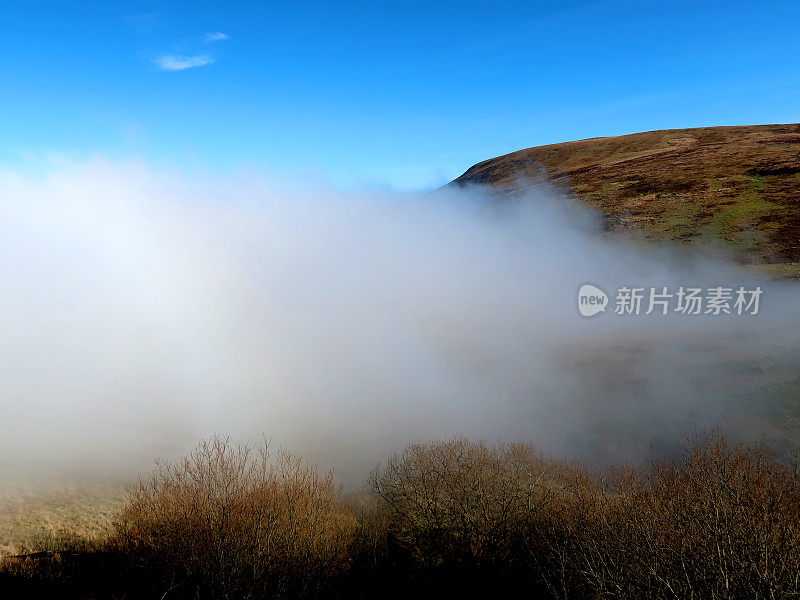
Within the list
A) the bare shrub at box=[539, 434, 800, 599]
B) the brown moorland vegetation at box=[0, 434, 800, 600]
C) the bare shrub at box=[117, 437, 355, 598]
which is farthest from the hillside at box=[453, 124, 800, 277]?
the bare shrub at box=[117, 437, 355, 598]

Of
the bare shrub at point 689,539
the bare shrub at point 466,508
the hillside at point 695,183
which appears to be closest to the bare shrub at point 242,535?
the bare shrub at point 466,508

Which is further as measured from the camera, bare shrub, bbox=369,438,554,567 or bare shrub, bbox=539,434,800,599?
bare shrub, bbox=369,438,554,567

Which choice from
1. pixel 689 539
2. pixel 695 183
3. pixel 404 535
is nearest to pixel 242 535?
pixel 404 535

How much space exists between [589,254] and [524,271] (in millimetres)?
9783

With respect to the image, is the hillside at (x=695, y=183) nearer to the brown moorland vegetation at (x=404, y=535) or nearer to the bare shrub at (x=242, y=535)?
the brown moorland vegetation at (x=404, y=535)

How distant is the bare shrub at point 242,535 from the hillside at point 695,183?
5744cm

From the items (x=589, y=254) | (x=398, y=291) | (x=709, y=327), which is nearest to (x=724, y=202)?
(x=589, y=254)

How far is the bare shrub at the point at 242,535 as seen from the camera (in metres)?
16.6

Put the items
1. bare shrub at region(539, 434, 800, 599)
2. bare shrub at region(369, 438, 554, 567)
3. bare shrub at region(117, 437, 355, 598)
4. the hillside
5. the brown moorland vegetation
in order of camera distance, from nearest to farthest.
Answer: bare shrub at region(539, 434, 800, 599) < the brown moorland vegetation < bare shrub at region(117, 437, 355, 598) < bare shrub at region(369, 438, 554, 567) < the hillside

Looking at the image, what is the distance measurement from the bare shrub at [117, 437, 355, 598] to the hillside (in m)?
57.4

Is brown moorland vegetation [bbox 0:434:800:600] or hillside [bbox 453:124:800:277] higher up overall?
hillside [bbox 453:124:800:277]

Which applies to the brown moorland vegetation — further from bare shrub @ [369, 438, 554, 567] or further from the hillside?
the hillside

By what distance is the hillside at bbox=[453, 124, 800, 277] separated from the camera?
58625 mm

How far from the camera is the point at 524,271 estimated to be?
7025 cm
